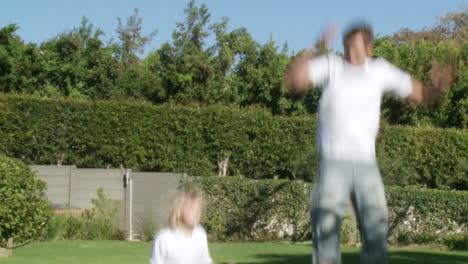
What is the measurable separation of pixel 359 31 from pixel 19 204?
750 centimetres

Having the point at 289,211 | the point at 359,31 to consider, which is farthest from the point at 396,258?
the point at 359,31

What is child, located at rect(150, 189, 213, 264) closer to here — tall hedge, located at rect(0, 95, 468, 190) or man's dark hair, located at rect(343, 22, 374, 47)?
man's dark hair, located at rect(343, 22, 374, 47)

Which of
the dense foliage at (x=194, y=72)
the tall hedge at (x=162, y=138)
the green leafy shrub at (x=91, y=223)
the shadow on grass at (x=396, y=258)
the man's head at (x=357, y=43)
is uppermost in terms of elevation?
the dense foliage at (x=194, y=72)

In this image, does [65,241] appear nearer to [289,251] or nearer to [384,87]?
[289,251]

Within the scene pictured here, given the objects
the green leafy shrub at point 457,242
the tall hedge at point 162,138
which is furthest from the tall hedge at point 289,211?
the tall hedge at point 162,138

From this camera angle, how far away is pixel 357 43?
3.99 metres

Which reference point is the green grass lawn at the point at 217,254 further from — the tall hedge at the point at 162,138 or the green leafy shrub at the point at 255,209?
the tall hedge at the point at 162,138

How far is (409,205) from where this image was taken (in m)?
14.6

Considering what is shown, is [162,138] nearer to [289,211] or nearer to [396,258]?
[289,211]

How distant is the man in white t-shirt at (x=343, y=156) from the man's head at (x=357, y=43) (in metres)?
0.02

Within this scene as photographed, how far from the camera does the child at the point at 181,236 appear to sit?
4.09 meters

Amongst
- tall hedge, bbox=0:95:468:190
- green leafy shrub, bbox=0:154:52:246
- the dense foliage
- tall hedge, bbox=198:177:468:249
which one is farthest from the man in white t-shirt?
the dense foliage

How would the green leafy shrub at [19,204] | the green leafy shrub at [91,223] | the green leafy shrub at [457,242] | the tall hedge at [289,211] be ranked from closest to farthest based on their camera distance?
the green leafy shrub at [19,204] → the green leafy shrub at [457,242] → the green leafy shrub at [91,223] → the tall hedge at [289,211]

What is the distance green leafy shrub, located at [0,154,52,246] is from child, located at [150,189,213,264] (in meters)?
6.69
